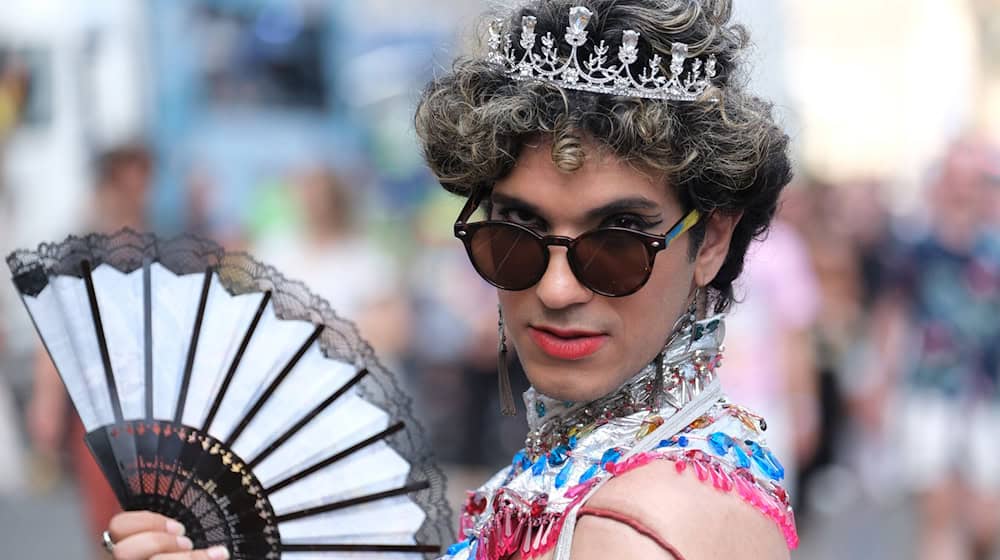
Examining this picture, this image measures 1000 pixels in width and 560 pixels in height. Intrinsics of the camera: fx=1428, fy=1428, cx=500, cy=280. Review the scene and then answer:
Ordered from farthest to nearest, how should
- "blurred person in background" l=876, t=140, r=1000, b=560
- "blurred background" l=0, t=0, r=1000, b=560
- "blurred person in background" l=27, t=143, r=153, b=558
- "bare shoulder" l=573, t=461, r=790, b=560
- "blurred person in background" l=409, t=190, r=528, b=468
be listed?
1. "blurred person in background" l=409, t=190, r=528, b=468
2. "blurred background" l=0, t=0, r=1000, b=560
3. "blurred person in background" l=876, t=140, r=1000, b=560
4. "blurred person in background" l=27, t=143, r=153, b=558
5. "bare shoulder" l=573, t=461, r=790, b=560

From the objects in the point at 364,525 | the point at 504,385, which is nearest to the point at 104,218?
the point at 364,525

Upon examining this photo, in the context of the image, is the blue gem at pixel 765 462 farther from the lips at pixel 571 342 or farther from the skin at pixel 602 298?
the lips at pixel 571 342

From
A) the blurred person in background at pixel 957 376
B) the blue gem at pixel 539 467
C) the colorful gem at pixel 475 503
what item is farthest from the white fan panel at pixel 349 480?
the blurred person in background at pixel 957 376

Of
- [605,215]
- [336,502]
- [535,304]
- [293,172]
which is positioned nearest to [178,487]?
[336,502]

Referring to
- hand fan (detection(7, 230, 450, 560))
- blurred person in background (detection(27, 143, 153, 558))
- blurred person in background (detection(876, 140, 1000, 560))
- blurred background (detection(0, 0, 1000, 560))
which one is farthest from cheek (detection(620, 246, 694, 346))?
blurred person in background (detection(876, 140, 1000, 560))

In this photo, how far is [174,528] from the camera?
2301 mm

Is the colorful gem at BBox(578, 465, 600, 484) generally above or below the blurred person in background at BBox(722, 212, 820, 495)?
below

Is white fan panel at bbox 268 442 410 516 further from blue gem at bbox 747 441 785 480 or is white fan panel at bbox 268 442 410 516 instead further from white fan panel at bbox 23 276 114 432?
blue gem at bbox 747 441 785 480

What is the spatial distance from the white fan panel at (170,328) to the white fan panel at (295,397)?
14 centimetres

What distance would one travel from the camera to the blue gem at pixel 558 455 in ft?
7.22

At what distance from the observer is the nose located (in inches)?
82.5

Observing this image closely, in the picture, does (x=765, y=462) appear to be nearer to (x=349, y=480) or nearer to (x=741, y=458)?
(x=741, y=458)

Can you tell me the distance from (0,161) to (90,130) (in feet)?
1.93

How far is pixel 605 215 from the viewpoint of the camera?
2105 millimetres
